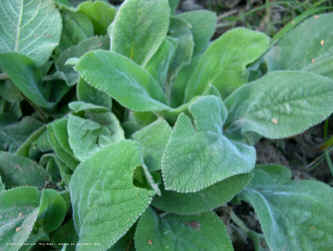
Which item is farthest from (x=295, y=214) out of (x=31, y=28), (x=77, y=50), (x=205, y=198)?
(x=31, y=28)

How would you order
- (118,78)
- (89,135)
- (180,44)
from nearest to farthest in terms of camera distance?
(118,78)
(89,135)
(180,44)

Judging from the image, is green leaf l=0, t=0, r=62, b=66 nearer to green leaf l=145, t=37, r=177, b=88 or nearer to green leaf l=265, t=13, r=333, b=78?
green leaf l=145, t=37, r=177, b=88

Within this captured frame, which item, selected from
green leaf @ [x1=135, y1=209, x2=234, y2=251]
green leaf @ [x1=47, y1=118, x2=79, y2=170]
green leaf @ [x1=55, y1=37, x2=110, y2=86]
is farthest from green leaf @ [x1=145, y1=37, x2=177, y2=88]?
green leaf @ [x1=135, y1=209, x2=234, y2=251]

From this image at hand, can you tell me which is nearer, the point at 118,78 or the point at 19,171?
the point at 118,78

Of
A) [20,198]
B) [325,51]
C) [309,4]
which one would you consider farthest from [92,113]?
[309,4]

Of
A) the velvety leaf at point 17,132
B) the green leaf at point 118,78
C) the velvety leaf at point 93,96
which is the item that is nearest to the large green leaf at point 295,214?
the green leaf at point 118,78

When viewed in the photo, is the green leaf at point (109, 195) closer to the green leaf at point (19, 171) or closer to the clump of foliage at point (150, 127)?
the clump of foliage at point (150, 127)

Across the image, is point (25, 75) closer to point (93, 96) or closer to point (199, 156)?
point (93, 96)
